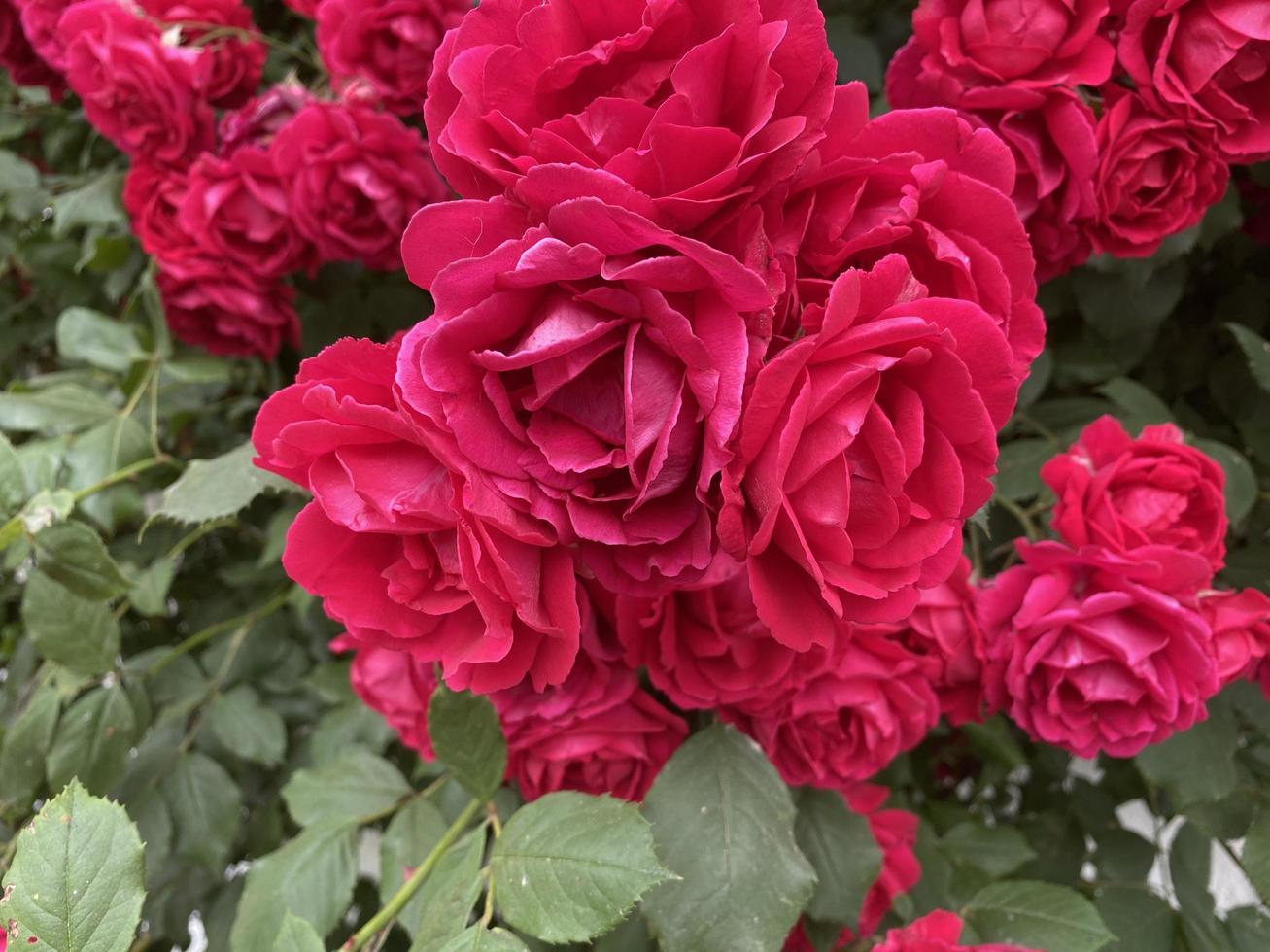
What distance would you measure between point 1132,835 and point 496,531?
35.1 inches

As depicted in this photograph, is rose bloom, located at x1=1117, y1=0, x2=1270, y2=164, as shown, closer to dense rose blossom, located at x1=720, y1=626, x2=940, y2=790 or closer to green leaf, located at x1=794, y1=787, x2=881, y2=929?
dense rose blossom, located at x1=720, y1=626, x2=940, y2=790

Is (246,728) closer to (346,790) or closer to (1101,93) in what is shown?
(346,790)

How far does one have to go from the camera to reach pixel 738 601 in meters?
0.45

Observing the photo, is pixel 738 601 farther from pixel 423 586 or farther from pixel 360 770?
pixel 360 770

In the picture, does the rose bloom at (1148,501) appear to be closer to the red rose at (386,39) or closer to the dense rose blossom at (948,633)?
the dense rose blossom at (948,633)

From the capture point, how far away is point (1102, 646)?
1.76 feet

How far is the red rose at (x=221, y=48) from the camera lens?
0.84 metres

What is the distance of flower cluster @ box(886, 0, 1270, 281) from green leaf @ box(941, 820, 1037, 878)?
58cm

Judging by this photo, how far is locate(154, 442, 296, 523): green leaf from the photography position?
565 millimetres

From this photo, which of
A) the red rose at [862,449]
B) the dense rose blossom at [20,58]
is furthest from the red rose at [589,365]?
the dense rose blossom at [20,58]

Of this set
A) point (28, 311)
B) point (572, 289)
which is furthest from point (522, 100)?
point (28, 311)

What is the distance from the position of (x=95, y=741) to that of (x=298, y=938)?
17.4 inches

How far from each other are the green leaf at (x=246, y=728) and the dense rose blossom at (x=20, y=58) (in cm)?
74

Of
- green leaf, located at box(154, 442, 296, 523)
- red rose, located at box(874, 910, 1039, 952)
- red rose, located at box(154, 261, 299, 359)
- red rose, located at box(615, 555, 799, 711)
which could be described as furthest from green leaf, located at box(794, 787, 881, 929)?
red rose, located at box(154, 261, 299, 359)
